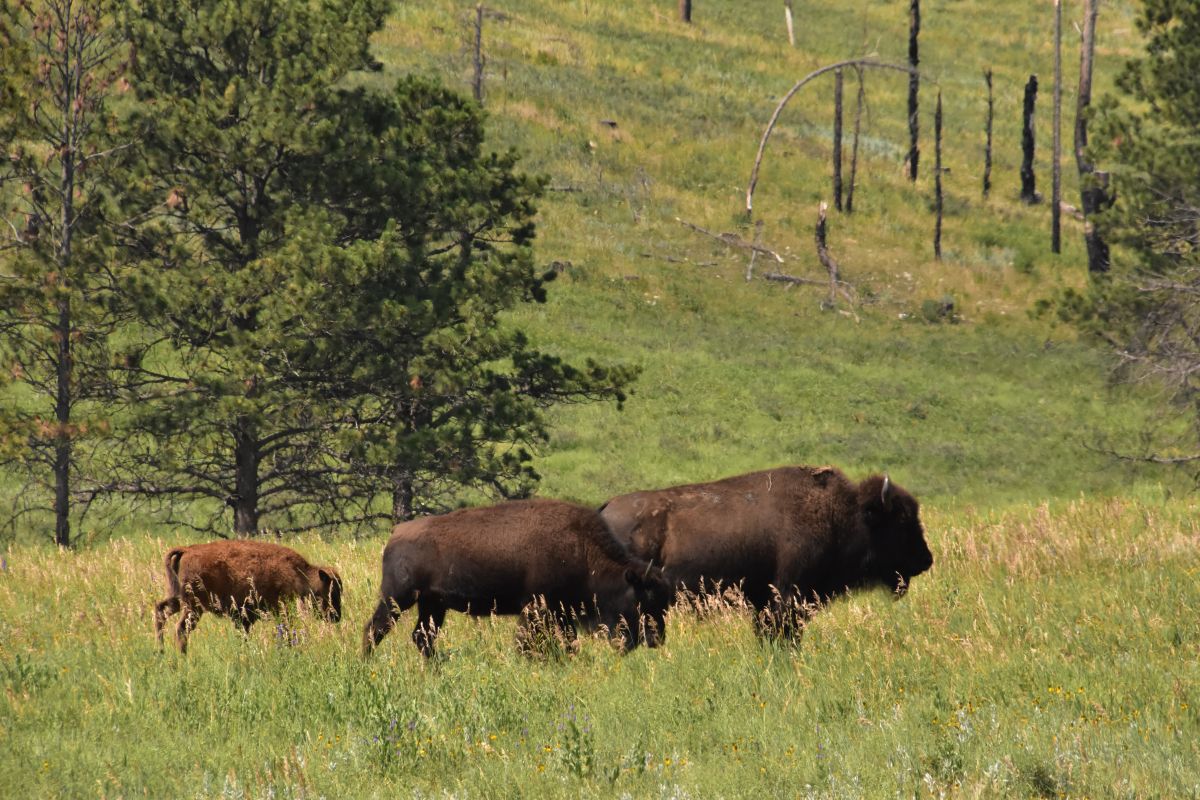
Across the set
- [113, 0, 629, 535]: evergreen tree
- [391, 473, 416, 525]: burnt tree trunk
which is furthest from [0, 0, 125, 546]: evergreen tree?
[391, 473, 416, 525]: burnt tree trunk

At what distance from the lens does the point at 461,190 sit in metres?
20.5

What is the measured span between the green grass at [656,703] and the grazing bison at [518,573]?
0.25 metres

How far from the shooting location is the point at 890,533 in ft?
32.2

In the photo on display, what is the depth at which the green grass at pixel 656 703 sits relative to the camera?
5.80 m

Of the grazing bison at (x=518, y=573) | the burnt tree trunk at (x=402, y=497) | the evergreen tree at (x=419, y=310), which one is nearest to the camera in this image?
the grazing bison at (x=518, y=573)

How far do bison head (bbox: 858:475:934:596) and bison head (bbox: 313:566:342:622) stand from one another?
4.11 m

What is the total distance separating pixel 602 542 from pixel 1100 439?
29.8m

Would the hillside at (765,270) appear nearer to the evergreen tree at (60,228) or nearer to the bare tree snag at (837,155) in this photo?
the bare tree snag at (837,155)

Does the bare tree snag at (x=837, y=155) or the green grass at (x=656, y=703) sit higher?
the bare tree snag at (x=837, y=155)

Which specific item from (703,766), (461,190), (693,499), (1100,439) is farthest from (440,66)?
(703,766)

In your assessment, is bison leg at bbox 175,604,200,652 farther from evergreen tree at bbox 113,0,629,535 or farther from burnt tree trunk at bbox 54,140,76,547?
burnt tree trunk at bbox 54,140,76,547

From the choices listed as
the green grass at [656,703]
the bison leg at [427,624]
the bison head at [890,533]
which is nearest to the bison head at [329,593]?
the green grass at [656,703]

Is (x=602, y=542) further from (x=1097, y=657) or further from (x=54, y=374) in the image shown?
(x=54, y=374)

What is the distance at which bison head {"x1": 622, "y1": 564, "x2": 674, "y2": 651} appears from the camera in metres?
8.91
